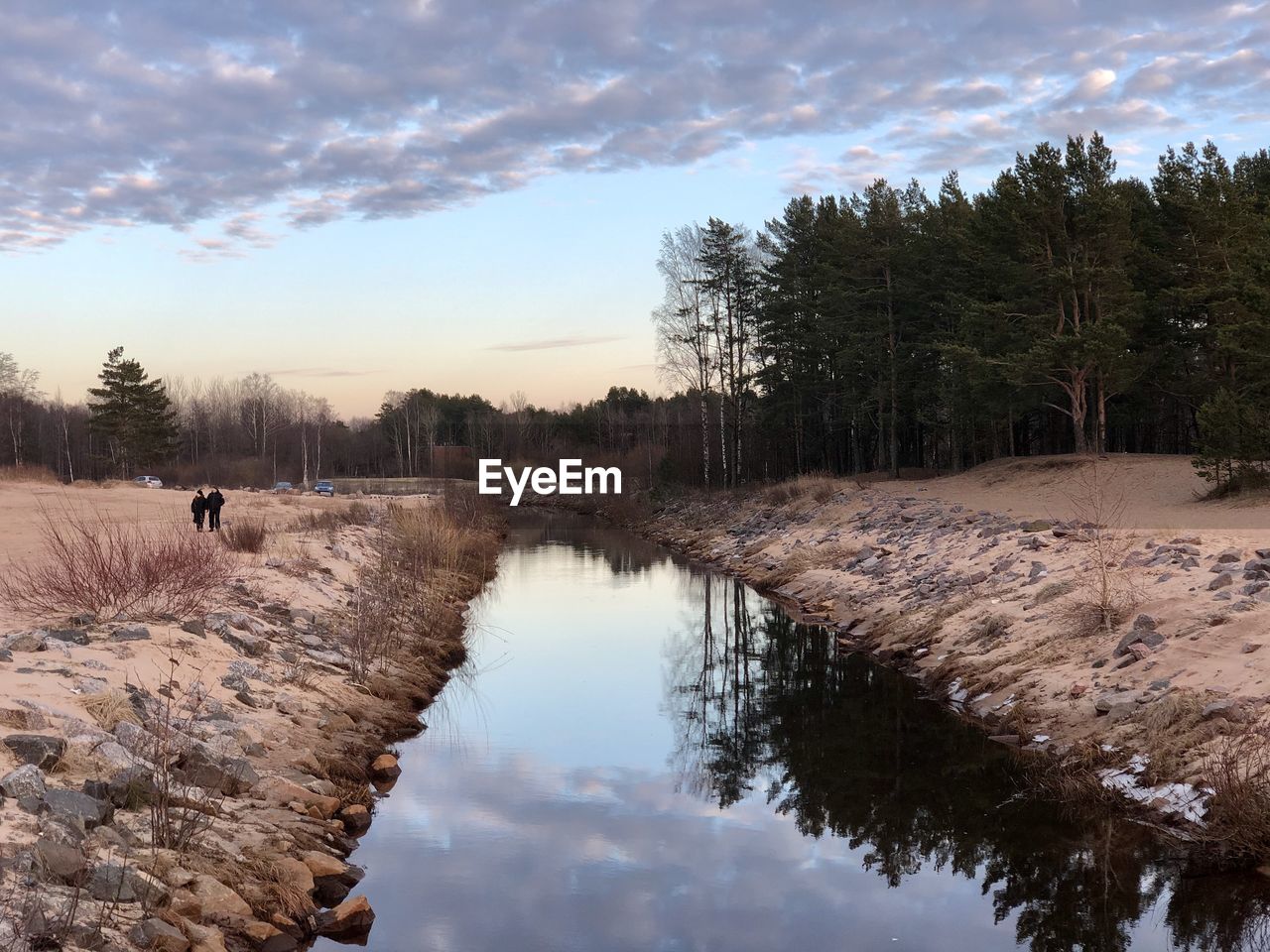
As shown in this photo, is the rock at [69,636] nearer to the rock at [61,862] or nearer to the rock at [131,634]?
the rock at [131,634]

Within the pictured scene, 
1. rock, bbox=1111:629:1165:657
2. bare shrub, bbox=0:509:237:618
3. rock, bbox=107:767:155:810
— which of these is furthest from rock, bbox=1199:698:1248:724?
bare shrub, bbox=0:509:237:618

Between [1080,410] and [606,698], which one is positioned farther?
[1080,410]

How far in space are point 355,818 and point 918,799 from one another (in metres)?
5.77

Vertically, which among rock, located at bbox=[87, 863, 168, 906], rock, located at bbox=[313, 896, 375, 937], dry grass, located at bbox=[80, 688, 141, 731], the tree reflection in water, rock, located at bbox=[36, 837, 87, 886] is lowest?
the tree reflection in water

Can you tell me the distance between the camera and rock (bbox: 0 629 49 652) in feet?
32.5

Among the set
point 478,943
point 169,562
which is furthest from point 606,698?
point 478,943

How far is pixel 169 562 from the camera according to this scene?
13195 mm

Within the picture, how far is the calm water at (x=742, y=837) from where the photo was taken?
7824 millimetres

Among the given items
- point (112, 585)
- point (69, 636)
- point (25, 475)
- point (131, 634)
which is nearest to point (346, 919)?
point (131, 634)

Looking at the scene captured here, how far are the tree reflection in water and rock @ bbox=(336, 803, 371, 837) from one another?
→ 12.0ft

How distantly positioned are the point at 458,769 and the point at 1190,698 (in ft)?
26.0

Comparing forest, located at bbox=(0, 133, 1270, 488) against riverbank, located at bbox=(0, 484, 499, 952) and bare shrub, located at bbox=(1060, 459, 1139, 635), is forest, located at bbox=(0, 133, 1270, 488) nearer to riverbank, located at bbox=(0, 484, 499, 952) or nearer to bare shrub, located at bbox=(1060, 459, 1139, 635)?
bare shrub, located at bbox=(1060, 459, 1139, 635)

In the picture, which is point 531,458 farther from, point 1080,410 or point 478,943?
point 478,943

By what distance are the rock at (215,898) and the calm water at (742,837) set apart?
2.42ft
